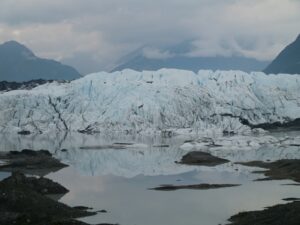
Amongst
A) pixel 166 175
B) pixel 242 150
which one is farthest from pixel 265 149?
pixel 166 175

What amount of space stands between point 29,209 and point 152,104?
414 feet

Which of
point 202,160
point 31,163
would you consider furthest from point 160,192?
point 31,163

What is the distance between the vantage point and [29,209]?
33750mm

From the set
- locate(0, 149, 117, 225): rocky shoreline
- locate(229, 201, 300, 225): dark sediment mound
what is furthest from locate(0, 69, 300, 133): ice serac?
locate(229, 201, 300, 225): dark sediment mound

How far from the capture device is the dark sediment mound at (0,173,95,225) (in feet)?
102

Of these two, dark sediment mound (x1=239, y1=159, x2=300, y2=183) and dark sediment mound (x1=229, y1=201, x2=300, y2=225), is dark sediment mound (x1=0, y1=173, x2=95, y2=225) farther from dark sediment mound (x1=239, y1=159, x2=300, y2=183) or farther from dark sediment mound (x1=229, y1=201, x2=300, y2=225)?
dark sediment mound (x1=239, y1=159, x2=300, y2=183)

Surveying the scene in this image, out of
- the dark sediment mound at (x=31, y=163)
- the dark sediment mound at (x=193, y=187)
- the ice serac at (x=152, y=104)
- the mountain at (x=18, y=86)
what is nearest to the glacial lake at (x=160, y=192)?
the dark sediment mound at (x=193, y=187)

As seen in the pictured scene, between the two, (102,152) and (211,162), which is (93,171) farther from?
(102,152)

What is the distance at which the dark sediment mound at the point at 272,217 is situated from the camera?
94.0ft

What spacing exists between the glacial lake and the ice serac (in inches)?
2848

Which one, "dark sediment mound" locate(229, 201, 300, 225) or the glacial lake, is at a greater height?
"dark sediment mound" locate(229, 201, 300, 225)

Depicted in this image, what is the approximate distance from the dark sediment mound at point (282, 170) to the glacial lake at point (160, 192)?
1.98 m

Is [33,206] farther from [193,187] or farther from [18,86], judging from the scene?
[18,86]

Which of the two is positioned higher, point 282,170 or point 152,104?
point 152,104
